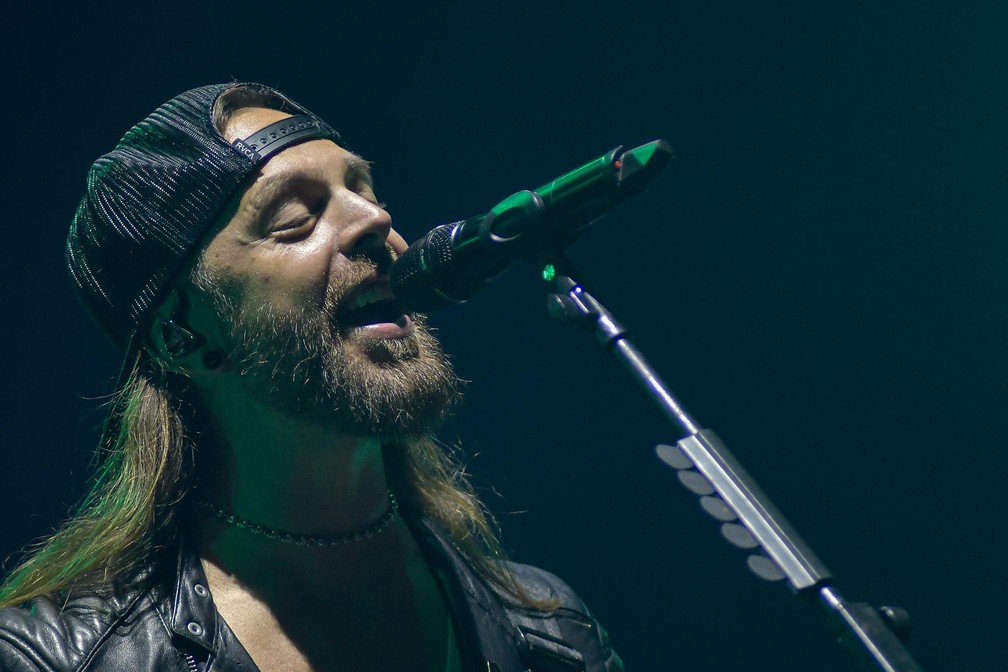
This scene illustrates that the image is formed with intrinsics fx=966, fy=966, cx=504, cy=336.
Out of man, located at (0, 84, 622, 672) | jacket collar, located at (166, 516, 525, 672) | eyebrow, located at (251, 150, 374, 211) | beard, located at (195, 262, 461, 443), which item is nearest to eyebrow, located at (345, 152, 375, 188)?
man, located at (0, 84, 622, 672)

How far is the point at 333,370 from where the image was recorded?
1.81 metres

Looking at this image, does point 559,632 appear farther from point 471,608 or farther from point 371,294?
point 371,294

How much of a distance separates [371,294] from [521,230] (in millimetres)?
582

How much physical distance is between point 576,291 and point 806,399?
1880mm

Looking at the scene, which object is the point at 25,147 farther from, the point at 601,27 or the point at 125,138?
the point at 601,27

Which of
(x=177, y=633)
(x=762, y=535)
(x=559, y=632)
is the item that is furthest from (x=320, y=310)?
(x=762, y=535)

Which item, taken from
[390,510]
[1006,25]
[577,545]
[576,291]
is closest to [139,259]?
[390,510]

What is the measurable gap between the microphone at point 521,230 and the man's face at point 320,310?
1.00 feet

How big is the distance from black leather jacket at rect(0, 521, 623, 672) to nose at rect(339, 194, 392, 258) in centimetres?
68

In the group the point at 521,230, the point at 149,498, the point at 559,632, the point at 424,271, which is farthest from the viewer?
the point at 559,632

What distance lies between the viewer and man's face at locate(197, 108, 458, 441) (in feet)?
5.99

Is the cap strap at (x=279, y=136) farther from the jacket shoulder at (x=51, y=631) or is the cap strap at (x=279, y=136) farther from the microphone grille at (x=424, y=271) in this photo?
the jacket shoulder at (x=51, y=631)

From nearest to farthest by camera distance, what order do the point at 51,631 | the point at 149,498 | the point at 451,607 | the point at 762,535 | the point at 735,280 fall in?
the point at 762,535, the point at 51,631, the point at 149,498, the point at 451,607, the point at 735,280

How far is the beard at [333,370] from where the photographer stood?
1.82 m
